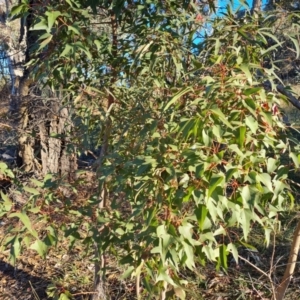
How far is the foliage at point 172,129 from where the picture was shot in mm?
1271

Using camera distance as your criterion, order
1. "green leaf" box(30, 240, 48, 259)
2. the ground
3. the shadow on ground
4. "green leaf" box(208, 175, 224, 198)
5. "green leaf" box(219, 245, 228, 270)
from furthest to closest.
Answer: the shadow on ground → the ground → "green leaf" box(30, 240, 48, 259) → "green leaf" box(219, 245, 228, 270) → "green leaf" box(208, 175, 224, 198)

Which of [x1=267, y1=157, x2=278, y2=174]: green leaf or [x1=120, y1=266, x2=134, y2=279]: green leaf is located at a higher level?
[x1=267, y1=157, x2=278, y2=174]: green leaf

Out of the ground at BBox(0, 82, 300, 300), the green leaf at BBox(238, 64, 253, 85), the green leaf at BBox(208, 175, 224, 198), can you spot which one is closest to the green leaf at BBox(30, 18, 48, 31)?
the green leaf at BBox(238, 64, 253, 85)

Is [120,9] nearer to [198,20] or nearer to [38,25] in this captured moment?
[198,20]

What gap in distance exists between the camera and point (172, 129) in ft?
5.04

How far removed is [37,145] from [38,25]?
3106 mm

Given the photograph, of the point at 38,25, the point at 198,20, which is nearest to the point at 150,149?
the point at 38,25

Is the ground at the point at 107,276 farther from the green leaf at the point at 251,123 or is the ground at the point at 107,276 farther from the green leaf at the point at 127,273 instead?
the green leaf at the point at 251,123

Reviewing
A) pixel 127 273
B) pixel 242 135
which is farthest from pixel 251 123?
pixel 127 273

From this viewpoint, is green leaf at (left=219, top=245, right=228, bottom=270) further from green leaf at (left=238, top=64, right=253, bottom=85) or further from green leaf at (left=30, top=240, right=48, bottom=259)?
green leaf at (left=30, top=240, right=48, bottom=259)

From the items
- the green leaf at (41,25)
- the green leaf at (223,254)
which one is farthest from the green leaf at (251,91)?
the green leaf at (41,25)

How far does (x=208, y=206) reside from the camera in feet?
3.95

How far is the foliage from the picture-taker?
127 cm

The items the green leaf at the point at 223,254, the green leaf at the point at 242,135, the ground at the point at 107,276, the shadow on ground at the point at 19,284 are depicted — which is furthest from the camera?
the shadow on ground at the point at 19,284
